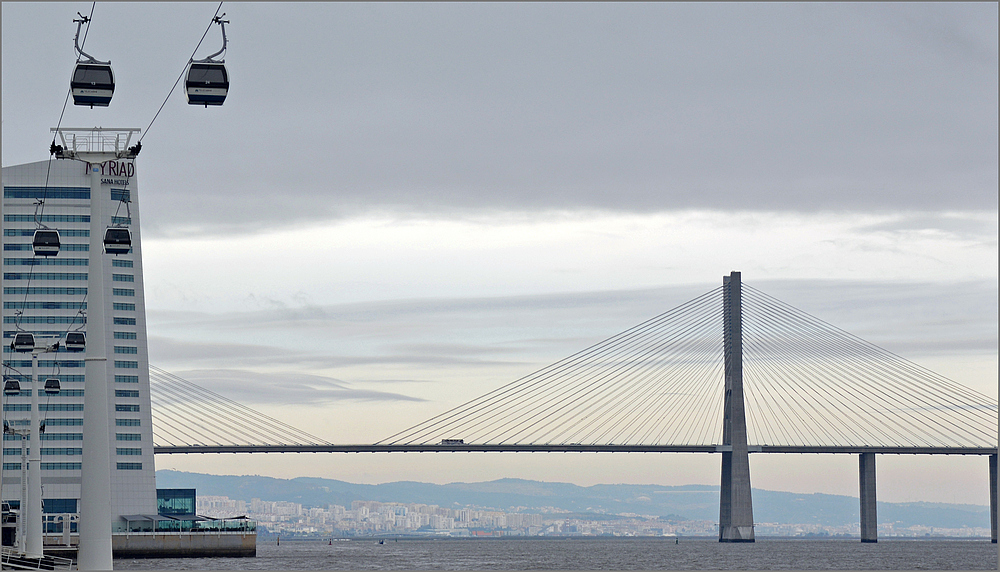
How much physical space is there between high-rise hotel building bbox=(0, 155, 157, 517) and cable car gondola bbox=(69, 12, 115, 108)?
A: 424 ft

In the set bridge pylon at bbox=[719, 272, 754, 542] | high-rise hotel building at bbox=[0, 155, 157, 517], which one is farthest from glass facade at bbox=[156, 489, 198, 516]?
bridge pylon at bbox=[719, 272, 754, 542]

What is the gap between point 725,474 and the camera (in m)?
159

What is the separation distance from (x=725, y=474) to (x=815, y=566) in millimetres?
→ 35816

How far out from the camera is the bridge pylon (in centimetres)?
15462

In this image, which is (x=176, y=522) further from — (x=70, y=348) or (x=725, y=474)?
(x=70, y=348)

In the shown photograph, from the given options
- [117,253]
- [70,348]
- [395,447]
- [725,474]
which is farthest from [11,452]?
[117,253]

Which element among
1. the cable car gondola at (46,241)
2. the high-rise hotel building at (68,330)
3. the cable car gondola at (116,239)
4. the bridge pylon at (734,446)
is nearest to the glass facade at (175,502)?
the high-rise hotel building at (68,330)

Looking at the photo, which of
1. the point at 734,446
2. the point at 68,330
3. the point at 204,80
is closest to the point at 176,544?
the point at 68,330

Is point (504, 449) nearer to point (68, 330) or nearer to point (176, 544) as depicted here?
point (176, 544)

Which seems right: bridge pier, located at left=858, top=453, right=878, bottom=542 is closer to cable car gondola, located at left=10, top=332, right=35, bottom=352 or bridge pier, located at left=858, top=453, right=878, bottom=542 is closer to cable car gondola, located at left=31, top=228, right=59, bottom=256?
cable car gondola, located at left=10, top=332, right=35, bottom=352

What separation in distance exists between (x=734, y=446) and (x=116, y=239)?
131063mm

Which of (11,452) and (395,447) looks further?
(11,452)

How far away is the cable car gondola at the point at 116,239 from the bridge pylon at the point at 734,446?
130343mm

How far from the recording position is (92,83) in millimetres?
26578
